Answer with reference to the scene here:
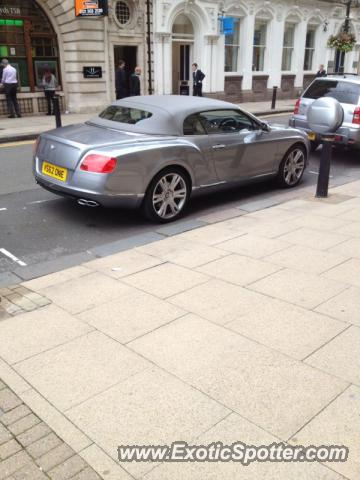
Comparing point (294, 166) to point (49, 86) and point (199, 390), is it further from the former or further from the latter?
point (49, 86)

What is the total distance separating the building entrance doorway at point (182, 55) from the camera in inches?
874

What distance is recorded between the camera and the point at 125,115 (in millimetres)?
6980

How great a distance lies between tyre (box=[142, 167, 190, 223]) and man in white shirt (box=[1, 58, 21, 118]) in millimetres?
12466

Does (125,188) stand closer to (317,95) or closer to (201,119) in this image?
(201,119)

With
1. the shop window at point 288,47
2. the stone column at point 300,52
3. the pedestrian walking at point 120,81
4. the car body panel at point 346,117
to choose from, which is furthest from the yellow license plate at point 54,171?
the stone column at point 300,52

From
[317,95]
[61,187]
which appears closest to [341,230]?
[61,187]

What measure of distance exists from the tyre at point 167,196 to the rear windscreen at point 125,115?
881 mm

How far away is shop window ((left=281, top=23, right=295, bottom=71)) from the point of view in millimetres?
27047

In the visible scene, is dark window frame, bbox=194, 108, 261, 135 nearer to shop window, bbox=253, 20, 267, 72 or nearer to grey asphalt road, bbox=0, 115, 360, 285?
grey asphalt road, bbox=0, 115, 360, 285

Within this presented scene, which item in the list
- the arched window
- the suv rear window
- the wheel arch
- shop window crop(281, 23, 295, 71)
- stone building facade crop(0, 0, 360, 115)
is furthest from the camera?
shop window crop(281, 23, 295, 71)

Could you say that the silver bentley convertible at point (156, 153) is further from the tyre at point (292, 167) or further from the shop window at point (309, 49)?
the shop window at point (309, 49)

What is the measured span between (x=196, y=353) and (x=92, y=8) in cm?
1683

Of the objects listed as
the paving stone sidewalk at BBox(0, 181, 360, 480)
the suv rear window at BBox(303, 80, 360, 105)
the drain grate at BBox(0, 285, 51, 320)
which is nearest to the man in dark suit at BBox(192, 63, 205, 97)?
the suv rear window at BBox(303, 80, 360, 105)

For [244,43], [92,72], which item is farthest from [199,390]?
[244,43]
